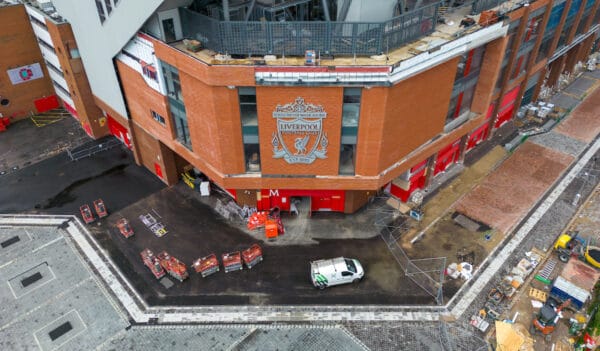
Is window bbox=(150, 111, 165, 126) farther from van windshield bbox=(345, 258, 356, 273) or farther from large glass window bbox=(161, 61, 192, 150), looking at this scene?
van windshield bbox=(345, 258, 356, 273)

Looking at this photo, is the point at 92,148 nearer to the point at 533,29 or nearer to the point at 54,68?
the point at 54,68

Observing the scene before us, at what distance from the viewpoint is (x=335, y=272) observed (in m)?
28.9

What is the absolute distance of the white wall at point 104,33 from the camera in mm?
28062

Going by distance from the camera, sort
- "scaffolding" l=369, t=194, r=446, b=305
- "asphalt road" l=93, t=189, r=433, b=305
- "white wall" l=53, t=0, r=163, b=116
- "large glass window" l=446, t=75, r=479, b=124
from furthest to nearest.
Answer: "large glass window" l=446, t=75, r=479, b=124 < "scaffolding" l=369, t=194, r=446, b=305 < "asphalt road" l=93, t=189, r=433, b=305 < "white wall" l=53, t=0, r=163, b=116

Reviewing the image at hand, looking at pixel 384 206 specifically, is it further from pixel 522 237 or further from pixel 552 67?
pixel 552 67

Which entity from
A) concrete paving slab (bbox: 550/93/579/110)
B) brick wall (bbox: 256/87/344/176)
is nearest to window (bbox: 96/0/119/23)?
brick wall (bbox: 256/87/344/176)

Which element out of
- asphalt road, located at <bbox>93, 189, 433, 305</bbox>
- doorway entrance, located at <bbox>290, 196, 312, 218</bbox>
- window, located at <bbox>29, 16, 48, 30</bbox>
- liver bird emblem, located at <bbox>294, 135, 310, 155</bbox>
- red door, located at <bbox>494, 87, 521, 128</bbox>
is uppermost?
window, located at <bbox>29, 16, 48, 30</bbox>

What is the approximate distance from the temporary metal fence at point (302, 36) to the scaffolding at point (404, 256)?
1451 cm

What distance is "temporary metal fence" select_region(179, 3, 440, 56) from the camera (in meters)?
25.4

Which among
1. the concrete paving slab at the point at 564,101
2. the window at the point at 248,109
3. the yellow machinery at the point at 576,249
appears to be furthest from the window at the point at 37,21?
the concrete paving slab at the point at 564,101

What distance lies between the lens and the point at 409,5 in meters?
35.6

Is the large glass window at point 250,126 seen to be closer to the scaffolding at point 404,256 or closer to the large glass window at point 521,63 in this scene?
the scaffolding at point 404,256

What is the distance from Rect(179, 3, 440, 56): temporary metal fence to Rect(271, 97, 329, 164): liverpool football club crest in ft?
11.6

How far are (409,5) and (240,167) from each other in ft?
67.1
